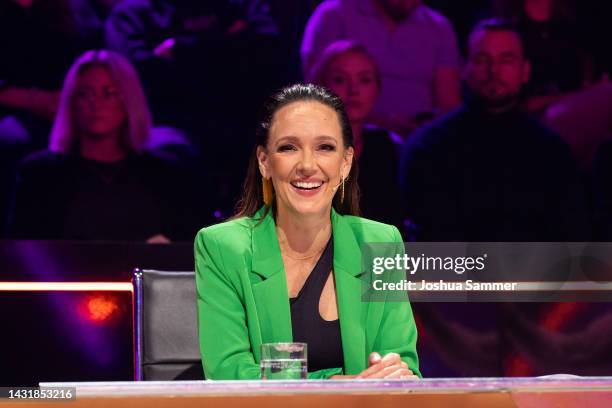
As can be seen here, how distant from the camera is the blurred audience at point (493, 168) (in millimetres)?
3779

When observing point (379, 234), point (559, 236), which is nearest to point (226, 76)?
point (559, 236)

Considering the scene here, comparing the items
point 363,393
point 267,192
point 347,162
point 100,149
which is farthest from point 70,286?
point 363,393

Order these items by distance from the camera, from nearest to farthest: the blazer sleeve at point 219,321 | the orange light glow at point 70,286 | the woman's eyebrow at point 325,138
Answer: the blazer sleeve at point 219,321
the woman's eyebrow at point 325,138
the orange light glow at point 70,286

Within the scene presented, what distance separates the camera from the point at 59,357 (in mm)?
3383

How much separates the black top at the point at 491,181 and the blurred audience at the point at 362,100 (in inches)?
3.2

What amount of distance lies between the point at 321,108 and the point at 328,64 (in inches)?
72.3

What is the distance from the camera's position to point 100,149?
3701 millimetres

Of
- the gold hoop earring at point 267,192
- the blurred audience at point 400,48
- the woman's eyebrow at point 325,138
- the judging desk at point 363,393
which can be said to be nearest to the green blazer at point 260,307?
the gold hoop earring at point 267,192

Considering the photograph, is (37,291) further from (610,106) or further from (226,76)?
(610,106)

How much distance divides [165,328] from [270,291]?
0.34m

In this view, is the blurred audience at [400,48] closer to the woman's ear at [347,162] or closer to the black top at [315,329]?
the woman's ear at [347,162]

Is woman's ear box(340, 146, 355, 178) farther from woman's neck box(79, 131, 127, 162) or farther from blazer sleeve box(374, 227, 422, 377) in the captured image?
woman's neck box(79, 131, 127, 162)

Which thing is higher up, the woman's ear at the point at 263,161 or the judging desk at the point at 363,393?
the woman's ear at the point at 263,161

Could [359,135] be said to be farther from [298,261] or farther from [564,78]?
[298,261]
